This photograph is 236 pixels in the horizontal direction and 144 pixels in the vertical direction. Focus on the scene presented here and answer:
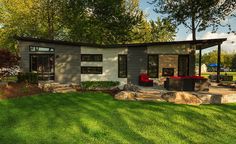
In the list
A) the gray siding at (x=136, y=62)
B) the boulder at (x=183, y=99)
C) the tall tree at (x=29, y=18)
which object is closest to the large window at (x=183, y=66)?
the gray siding at (x=136, y=62)

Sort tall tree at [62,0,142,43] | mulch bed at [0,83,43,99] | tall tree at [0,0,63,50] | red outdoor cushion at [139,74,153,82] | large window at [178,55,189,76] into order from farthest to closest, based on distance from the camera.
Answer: tall tree at [0,0,63,50], tall tree at [62,0,142,43], large window at [178,55,189,76], red outdoor cushion at [139,74,153,82], mulch bed at [0,83,43,99]

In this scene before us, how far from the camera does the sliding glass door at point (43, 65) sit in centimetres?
1994

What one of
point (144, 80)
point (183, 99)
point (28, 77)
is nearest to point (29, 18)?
point (28, 77)

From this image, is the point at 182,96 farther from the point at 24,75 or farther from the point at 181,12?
the point at 181,12

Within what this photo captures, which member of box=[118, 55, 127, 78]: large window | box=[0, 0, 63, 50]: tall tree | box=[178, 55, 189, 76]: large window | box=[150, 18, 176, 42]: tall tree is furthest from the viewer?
box=[150, 18, 176, 42]: tall tree

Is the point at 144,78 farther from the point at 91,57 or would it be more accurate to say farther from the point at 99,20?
the point at 99,20

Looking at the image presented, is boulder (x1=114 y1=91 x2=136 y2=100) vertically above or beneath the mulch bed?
beneath

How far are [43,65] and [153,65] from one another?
30.8ft

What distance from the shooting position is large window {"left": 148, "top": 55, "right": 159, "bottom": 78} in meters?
21.4

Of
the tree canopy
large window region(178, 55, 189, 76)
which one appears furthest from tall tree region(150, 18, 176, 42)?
large window region(178, 55, 189, 76)

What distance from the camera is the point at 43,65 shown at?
20219 mm

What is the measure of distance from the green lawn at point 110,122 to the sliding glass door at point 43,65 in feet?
22.3

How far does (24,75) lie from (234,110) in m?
14.2

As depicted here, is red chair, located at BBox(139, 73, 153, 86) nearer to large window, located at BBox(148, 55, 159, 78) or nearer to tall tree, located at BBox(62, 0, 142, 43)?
large window, located at BBox(148, 55, 159, 78)
